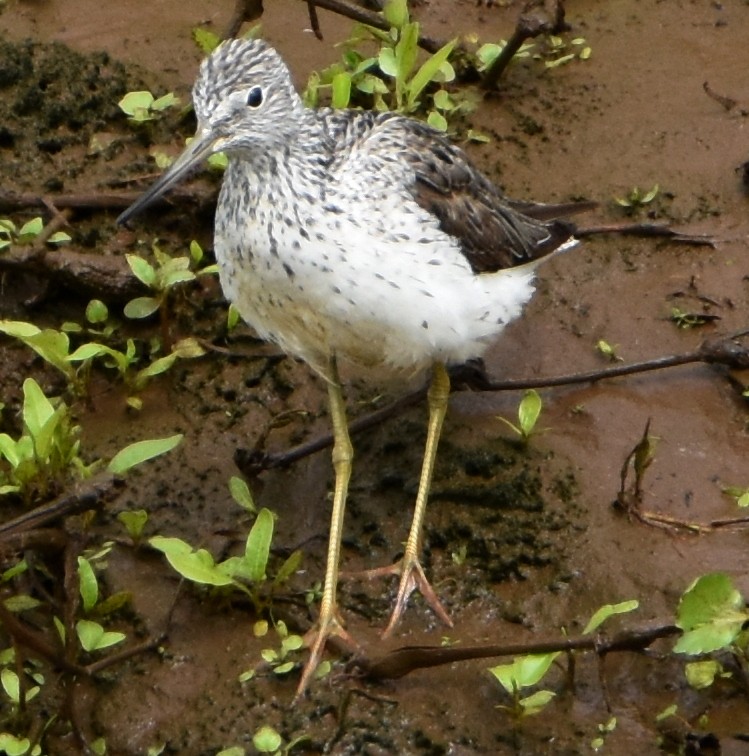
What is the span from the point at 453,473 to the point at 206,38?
297 cm

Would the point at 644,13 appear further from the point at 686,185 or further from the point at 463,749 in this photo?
the point at 463,749

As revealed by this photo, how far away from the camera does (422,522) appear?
6.60 meters

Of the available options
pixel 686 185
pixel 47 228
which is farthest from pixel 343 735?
pixel 686 185

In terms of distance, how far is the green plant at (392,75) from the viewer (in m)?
7.88

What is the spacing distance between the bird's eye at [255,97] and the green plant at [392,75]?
1.87 meters

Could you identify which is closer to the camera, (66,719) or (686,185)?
(66,719)

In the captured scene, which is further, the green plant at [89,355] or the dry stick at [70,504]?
the green plant at [89,355]

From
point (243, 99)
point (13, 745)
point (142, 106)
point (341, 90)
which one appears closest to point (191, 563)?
point (13, 745)

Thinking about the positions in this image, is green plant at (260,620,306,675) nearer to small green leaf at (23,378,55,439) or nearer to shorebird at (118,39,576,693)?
shorebird at (118,39,576,693)

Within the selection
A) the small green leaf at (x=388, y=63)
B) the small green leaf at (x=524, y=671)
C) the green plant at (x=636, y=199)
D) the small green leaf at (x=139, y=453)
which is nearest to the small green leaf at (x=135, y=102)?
the small green leaf at (x=388, y=63)

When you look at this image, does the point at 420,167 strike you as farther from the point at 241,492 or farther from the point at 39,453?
the point at 39,453

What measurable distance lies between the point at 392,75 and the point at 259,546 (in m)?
3.03

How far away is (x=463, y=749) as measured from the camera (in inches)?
223

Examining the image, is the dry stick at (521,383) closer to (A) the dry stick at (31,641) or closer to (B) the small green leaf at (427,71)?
(A) the dry stick at (31,641)
